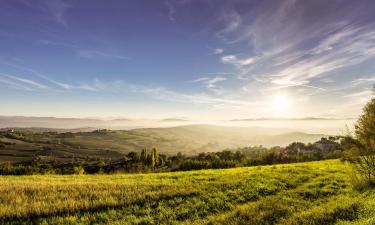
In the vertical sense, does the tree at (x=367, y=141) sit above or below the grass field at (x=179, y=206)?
above

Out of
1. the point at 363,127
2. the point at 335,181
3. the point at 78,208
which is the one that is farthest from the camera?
the point at 335,181

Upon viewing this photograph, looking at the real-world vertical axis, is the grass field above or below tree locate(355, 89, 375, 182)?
below

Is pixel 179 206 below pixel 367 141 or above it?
below

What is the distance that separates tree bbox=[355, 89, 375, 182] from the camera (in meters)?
21.2

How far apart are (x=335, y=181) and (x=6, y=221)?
24.4m

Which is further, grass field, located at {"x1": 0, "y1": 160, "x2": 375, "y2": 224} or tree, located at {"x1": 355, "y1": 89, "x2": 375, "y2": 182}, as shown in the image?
tree, located at {"x1": 355, "y1": 89, "x2": 375, "y2": 182}

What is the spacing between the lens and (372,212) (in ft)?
43.5

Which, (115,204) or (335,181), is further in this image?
(335,181)

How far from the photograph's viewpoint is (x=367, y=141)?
21609mm

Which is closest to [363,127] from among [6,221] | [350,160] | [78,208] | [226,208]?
[350,160]

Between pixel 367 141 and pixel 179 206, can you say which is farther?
pixel 367 141

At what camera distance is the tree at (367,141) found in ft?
69.5

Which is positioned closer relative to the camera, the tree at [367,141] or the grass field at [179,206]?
the grass field at [179,206]

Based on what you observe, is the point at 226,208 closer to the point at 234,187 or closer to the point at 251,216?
the point at 251,216
